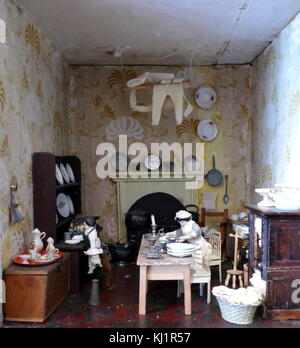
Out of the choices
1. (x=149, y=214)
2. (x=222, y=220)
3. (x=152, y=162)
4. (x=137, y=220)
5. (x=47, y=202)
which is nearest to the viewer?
(x=47, y=202)

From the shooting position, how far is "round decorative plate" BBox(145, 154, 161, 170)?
5.77m

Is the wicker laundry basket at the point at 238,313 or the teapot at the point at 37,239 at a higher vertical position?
the teapot at the point at 37,239

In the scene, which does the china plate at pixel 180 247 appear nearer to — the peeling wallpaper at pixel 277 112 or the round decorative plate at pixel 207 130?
the peeling wallpaper at pixel 277 112

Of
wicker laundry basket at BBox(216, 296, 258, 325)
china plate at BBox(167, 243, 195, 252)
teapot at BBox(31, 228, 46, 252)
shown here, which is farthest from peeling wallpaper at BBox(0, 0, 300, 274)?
wicker laundry basket at BBox(216, 296, 258, 325)

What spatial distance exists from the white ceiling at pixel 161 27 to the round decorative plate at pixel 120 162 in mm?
1376

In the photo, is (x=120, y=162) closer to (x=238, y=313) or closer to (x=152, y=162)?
(x=152, y=162)

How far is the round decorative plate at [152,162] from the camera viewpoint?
577 centimetres

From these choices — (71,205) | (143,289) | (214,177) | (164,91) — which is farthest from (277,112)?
(71,205)

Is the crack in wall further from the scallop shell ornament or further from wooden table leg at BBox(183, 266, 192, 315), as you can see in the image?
wooden table leg at BBox(183, 266, 192, 315)

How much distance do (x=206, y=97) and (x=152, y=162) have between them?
1279mm

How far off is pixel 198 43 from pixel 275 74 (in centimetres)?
102

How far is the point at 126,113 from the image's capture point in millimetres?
5871

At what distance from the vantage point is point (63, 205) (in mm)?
4836

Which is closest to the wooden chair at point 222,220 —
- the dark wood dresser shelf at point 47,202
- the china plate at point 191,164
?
the china plate at point 191,164
